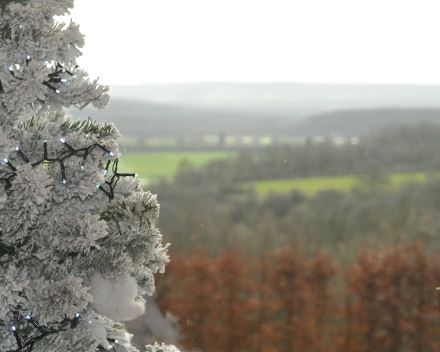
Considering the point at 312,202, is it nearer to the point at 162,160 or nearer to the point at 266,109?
the point at 266,109

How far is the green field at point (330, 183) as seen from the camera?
2070mm

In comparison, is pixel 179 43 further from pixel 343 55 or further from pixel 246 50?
pixel 343 55

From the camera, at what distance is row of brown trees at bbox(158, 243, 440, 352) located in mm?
2094

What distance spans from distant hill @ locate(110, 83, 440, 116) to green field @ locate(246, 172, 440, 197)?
0.36 meters

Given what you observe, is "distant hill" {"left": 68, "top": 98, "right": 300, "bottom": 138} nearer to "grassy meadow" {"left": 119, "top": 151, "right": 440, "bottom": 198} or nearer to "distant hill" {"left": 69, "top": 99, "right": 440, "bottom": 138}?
"distant hill" {"left": 69, "top": 99, "right": 440, "bottom": 138}

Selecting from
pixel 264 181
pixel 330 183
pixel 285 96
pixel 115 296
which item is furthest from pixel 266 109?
pixel 115 296

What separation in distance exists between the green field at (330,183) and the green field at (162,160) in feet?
0.92

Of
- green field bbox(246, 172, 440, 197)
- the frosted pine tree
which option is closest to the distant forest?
green field bbox(246, 172, 440, 197)

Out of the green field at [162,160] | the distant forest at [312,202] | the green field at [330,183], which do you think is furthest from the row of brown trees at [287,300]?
the green field at [162,160]

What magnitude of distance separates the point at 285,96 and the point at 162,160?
0.75 metres

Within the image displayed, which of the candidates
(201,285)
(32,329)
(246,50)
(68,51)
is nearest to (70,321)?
(32,329)

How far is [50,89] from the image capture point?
710 millimetres

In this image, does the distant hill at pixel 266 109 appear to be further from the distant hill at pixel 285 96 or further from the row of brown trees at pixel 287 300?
the row of brown trees at pixel 287 300

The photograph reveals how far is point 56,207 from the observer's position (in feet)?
2.31
